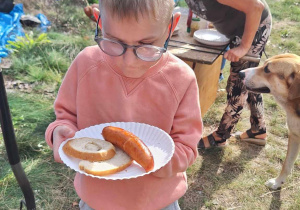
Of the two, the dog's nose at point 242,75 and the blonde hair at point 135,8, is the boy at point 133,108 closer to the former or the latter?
the blonde hair at point 135,8

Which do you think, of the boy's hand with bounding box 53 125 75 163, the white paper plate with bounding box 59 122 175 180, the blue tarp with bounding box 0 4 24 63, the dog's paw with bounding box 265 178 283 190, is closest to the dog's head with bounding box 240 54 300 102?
the dog's paw with bounding box 265 178 283 190

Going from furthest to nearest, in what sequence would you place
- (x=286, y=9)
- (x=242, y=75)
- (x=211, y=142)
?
(x=286, y=9) → (x=211, y=142) → (x=242, y=75)

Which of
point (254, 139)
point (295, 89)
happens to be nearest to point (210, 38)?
point (295, 89)

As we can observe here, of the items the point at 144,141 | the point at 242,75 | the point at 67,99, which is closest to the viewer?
the point at 144,141

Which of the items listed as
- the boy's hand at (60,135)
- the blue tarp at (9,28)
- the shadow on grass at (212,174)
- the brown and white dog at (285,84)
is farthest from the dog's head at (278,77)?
the blue tarp at (9,28)

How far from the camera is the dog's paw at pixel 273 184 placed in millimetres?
Answer: 3576

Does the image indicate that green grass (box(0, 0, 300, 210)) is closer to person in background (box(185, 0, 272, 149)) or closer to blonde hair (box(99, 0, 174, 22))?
person in background (box(185, 0, 272, 149))

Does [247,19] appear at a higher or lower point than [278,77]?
higher

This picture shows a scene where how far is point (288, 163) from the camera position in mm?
3449

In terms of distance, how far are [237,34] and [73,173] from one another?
2.34m

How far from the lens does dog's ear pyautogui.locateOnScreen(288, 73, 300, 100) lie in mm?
2939

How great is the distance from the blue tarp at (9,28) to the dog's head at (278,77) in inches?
165

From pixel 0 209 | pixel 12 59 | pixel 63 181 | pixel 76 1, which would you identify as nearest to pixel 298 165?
pixel 63 181

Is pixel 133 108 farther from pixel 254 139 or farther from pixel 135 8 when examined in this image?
pixel 254 139
